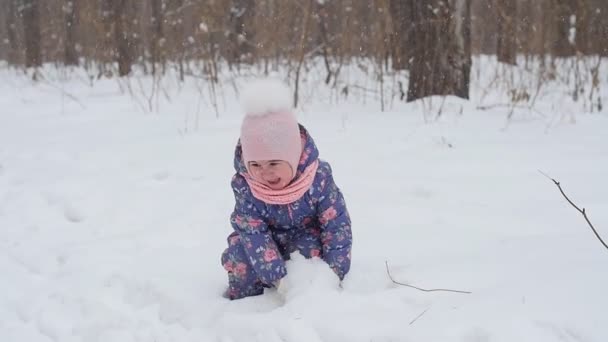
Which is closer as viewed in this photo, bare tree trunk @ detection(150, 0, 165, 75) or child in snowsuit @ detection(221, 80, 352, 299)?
child in snowsuit @ detection(221, 80, 352, 299)

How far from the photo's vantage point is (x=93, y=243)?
8.76ft

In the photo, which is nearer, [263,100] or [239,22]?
[263,100]

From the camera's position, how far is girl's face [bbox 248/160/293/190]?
1867 mm

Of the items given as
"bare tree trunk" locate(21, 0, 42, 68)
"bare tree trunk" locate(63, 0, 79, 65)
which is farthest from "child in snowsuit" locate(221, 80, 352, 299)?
"bare tree trunk" locate(21, 0, 42, 68)

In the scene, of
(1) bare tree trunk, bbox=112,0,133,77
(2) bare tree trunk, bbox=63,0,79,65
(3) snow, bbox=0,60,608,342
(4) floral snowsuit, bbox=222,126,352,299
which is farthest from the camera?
(2) bare tree trunk, bbox=63,0,79,65

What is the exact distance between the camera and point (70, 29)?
1214 centimetres

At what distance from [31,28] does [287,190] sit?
12.0 metres

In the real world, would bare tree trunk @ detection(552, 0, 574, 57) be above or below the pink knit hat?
above

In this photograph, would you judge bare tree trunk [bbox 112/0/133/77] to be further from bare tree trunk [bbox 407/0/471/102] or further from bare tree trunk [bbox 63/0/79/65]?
bare tree trunk [bbox 407/0/471/102]

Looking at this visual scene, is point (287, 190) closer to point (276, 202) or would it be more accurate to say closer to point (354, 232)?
point (276, 202)

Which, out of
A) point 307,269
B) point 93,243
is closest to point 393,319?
point 307,269

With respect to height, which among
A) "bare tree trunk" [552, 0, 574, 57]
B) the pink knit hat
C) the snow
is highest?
"bare tree trunk" [552, 0, 574, 57]

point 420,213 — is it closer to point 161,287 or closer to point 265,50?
point 161,287

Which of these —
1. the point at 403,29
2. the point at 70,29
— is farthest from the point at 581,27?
the point at 70,29
